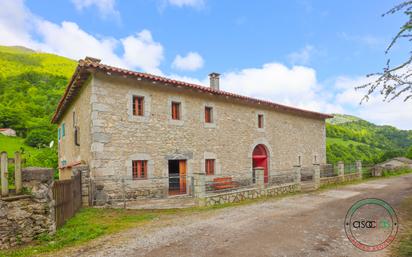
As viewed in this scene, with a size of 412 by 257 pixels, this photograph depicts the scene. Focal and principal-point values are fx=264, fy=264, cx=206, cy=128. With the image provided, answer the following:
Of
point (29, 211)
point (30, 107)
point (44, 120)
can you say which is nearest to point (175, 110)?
point (29, 211)

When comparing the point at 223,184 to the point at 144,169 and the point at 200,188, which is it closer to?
the point at 200,188

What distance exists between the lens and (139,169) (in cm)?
1121

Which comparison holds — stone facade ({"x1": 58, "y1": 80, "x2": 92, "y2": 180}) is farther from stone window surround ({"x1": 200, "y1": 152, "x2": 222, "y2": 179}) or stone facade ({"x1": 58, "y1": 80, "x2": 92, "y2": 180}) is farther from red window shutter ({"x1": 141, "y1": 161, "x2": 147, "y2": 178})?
stone window surround ({"x1": 200, "y1": 152, "x2": 222, "y2": 179})

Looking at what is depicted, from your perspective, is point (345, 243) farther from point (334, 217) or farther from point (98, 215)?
point (98, 215)

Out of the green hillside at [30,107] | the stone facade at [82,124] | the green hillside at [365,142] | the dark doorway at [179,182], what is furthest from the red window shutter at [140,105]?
the green hillside at [365,142]

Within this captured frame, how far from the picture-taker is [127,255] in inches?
189

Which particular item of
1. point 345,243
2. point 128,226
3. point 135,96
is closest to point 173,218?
point 128,226

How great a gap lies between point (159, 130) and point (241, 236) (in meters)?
6.97

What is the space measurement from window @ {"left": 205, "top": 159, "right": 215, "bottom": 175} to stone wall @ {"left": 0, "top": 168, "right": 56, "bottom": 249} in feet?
28.3

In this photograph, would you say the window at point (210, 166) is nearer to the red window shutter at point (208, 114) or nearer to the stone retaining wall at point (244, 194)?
the red window shutter at point (208, 114)

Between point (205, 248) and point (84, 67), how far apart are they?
7.78m

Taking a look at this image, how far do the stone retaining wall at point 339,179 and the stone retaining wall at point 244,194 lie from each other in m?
2.81

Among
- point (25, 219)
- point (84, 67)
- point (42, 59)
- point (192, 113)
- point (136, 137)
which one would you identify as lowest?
point (25, 219)

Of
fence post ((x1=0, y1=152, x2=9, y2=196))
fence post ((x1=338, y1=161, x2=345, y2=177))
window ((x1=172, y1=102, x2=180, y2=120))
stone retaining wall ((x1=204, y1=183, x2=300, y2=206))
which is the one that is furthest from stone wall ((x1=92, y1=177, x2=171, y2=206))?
fence post ((x1=338, y1=161, x2=345, y2=177))
